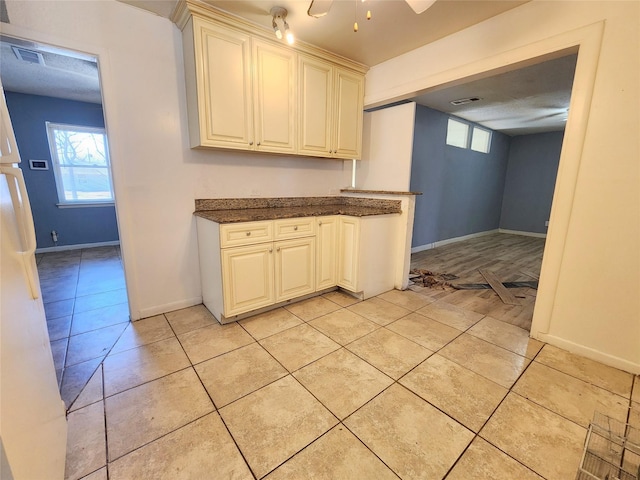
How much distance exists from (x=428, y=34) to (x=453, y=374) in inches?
107

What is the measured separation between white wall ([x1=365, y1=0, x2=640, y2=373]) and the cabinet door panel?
1.67 metres

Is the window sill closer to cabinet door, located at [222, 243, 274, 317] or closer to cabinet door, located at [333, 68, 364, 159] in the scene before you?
cabinet door, located at [222, 243, 274, 317]

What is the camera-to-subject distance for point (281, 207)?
3.01m

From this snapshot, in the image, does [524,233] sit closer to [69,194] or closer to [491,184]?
[491,184]

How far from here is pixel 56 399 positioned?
120 centimetres

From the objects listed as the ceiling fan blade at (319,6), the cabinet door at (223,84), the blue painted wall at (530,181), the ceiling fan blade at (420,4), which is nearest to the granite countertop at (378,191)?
the cabinet door at (223,84)

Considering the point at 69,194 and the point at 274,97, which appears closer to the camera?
the point at 274,97

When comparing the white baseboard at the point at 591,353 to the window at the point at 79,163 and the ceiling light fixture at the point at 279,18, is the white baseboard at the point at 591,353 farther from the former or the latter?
the window at the point at 79,163

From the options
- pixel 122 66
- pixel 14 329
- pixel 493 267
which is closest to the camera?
pixel 14 329

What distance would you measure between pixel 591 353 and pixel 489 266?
2321mm

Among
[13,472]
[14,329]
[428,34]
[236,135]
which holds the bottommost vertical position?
[13,472]

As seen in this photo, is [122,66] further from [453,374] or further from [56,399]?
[453,374]

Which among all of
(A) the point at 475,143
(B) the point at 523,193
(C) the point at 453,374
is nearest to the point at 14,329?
(C) the point at 453,374

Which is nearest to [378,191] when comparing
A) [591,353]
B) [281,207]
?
[281,207]
